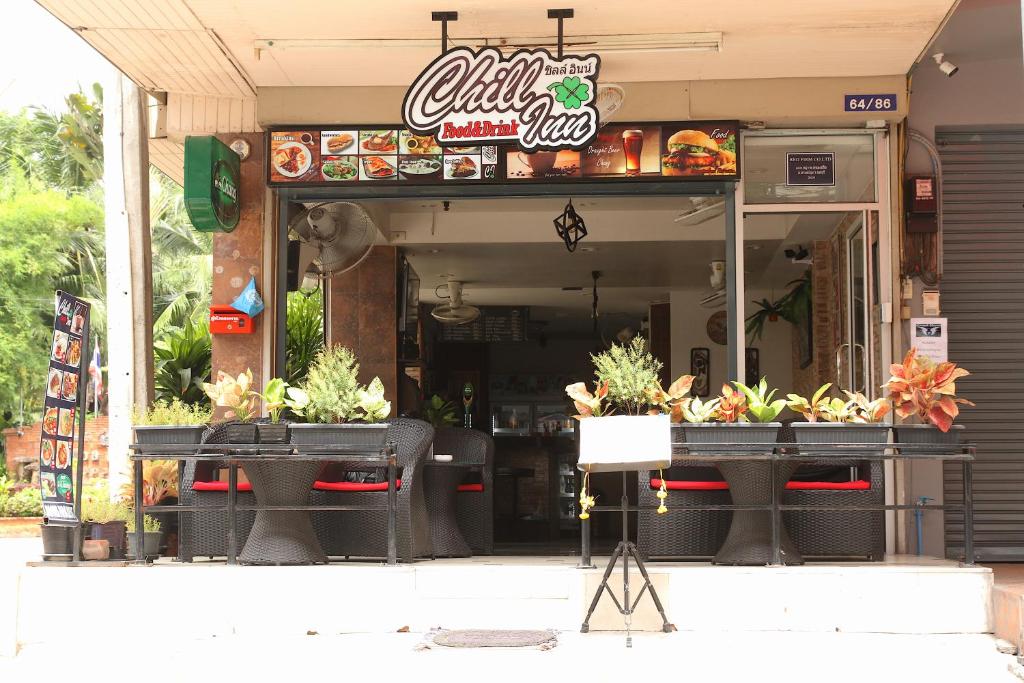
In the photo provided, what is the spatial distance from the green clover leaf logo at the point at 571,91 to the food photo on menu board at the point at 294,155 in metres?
1.99

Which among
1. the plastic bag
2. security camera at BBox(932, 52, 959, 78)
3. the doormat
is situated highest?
security camera at BBox(932, 52, 959, 78)

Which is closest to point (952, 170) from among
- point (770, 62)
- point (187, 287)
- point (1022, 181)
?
point (1022, 181)

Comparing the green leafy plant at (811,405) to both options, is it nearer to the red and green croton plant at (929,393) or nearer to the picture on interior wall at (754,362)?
the red and green croton plant at (929,393)

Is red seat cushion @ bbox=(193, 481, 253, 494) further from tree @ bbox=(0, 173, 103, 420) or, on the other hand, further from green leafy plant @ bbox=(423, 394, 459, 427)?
tree @ bbox=(0, 173, 103, 420)

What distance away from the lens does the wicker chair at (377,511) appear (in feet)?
20.0

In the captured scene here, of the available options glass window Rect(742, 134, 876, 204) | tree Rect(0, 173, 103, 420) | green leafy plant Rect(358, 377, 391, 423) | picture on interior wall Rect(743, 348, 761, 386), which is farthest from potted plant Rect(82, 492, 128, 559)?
tree Rect(0, 173, 103, 420)

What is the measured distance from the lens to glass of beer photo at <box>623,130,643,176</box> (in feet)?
24.5

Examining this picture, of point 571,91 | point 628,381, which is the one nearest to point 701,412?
point 628,381

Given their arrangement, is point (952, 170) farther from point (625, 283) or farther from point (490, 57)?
point (625, 283)

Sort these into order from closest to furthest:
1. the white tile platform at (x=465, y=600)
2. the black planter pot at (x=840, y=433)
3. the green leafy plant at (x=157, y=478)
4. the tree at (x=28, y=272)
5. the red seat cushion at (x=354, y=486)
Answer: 1. the white tile platform at (x=465, y=600)
2. the black planter pot at (x=840, y=433)
3. the red seat cushion at (x=354, y=486)
4. the green leafy plant at (x=157, y=478)
5. the tree at (x=28, y=272)

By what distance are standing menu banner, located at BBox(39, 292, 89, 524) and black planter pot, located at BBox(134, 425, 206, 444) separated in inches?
12.5

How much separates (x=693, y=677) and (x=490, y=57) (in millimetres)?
3418

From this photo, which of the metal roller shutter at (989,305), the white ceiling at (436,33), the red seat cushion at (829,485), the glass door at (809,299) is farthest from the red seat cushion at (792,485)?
the white ceiling at (436,33)

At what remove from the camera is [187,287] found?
31.2 meters
